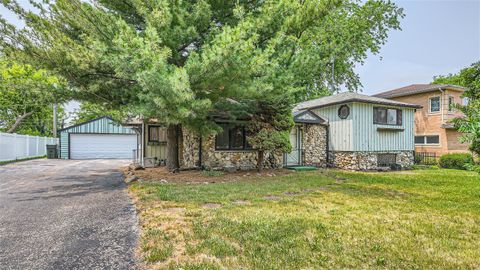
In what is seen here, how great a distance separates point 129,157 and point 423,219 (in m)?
21.7

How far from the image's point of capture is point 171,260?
10.2ft

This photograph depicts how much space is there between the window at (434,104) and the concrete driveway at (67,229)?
66.6 ft

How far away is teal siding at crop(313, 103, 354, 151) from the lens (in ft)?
45.2

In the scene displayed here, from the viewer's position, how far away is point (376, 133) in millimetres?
14273

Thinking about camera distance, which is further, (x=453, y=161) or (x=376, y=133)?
(x=453, y=161)

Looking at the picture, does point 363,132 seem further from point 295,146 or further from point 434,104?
point 434,104

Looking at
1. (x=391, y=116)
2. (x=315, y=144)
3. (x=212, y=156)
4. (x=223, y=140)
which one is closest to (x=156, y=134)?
(x=212, y=156)

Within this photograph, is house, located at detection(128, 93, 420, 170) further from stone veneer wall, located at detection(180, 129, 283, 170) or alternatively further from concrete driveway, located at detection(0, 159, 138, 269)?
concrete driveway, located at detection(0, 159, 138, 269)

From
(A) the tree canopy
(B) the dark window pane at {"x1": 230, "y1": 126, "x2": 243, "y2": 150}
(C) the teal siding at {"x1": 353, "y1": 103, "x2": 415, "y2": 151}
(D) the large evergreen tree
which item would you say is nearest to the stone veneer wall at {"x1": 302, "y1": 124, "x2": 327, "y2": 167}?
(C) the teal siding at {"x1": 353, "y1": 103, "x2": 415, "y2": 151}

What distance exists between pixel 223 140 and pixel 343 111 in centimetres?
653

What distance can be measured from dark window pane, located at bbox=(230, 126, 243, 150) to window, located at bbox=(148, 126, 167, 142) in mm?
3799

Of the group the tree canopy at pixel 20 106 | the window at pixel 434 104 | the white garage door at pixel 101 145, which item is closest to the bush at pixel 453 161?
the window at pixel 434 104

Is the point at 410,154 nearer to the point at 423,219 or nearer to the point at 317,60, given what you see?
the point at 317,60

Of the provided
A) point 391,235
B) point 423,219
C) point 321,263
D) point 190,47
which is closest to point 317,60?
point 190,47
